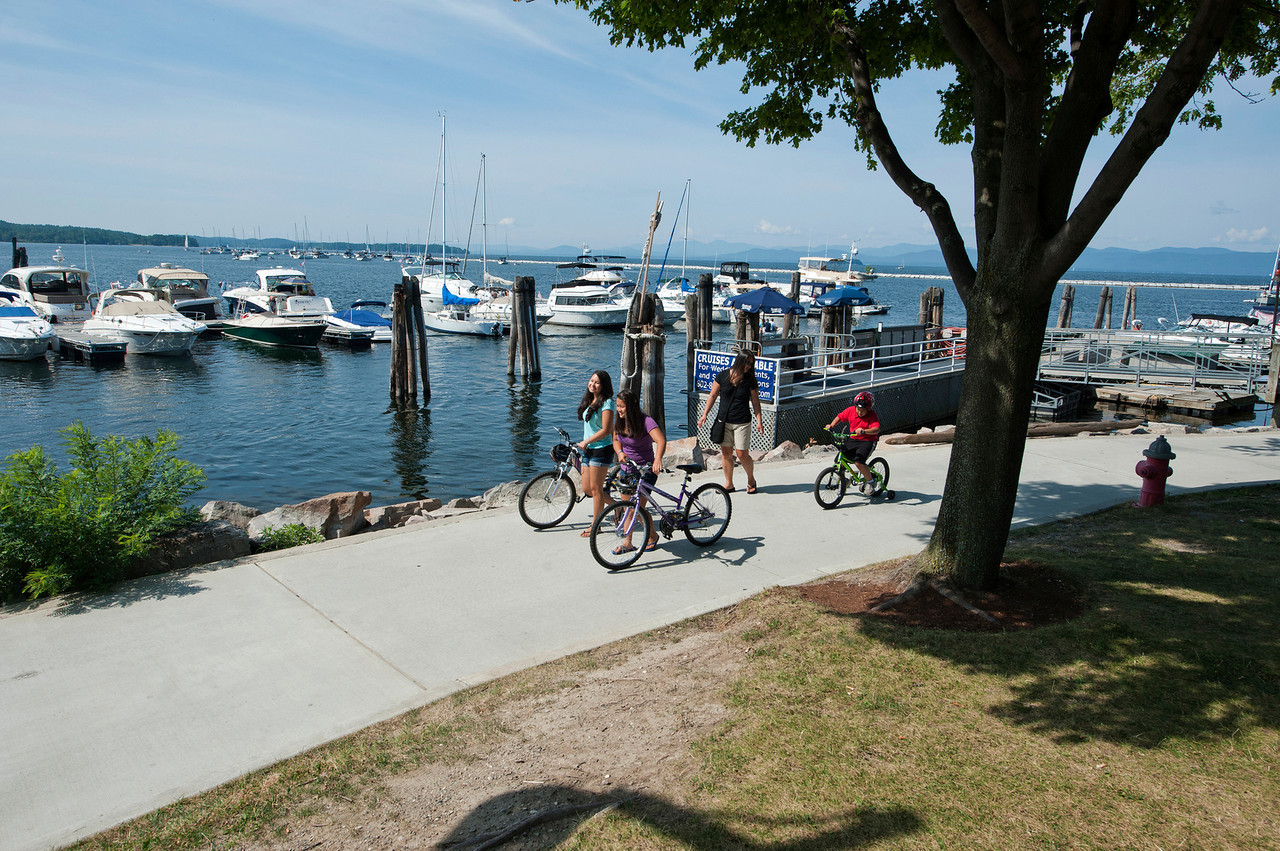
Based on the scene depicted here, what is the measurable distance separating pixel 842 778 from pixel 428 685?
2665mm

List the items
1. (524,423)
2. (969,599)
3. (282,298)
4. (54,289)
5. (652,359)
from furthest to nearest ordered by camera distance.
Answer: (282,298) < (54,289) < (524,423) < (652,359) < (969,599)

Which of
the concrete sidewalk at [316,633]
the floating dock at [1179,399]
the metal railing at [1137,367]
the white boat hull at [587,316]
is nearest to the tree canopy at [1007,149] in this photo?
the concrete sidewalk at [316,633]

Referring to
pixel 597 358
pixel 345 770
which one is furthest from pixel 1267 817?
pixel 597 358

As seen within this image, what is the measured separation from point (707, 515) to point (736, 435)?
77.7 inches

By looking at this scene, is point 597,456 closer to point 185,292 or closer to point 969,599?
point 969,599

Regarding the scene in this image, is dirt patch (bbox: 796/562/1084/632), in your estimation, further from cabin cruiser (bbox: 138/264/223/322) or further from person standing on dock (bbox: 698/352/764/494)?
cabin cruiser (bbox: 138/264/223/322)

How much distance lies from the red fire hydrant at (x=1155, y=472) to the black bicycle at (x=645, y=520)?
510 centimetres

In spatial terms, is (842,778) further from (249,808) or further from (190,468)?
(190,468)

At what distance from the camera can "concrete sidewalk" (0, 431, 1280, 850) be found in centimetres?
435

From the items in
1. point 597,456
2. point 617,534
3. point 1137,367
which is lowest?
point 617,534

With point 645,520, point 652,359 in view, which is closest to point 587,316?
point 652,359

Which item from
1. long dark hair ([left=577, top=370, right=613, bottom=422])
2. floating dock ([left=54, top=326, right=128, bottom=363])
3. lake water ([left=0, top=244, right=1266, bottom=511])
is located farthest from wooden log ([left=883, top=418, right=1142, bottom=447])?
floating dock ([left=54, top=326, right=128, bottom=363])

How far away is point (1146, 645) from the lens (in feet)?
17.5

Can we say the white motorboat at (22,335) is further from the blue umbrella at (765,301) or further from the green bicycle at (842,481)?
the green bicycle at (842,481)
